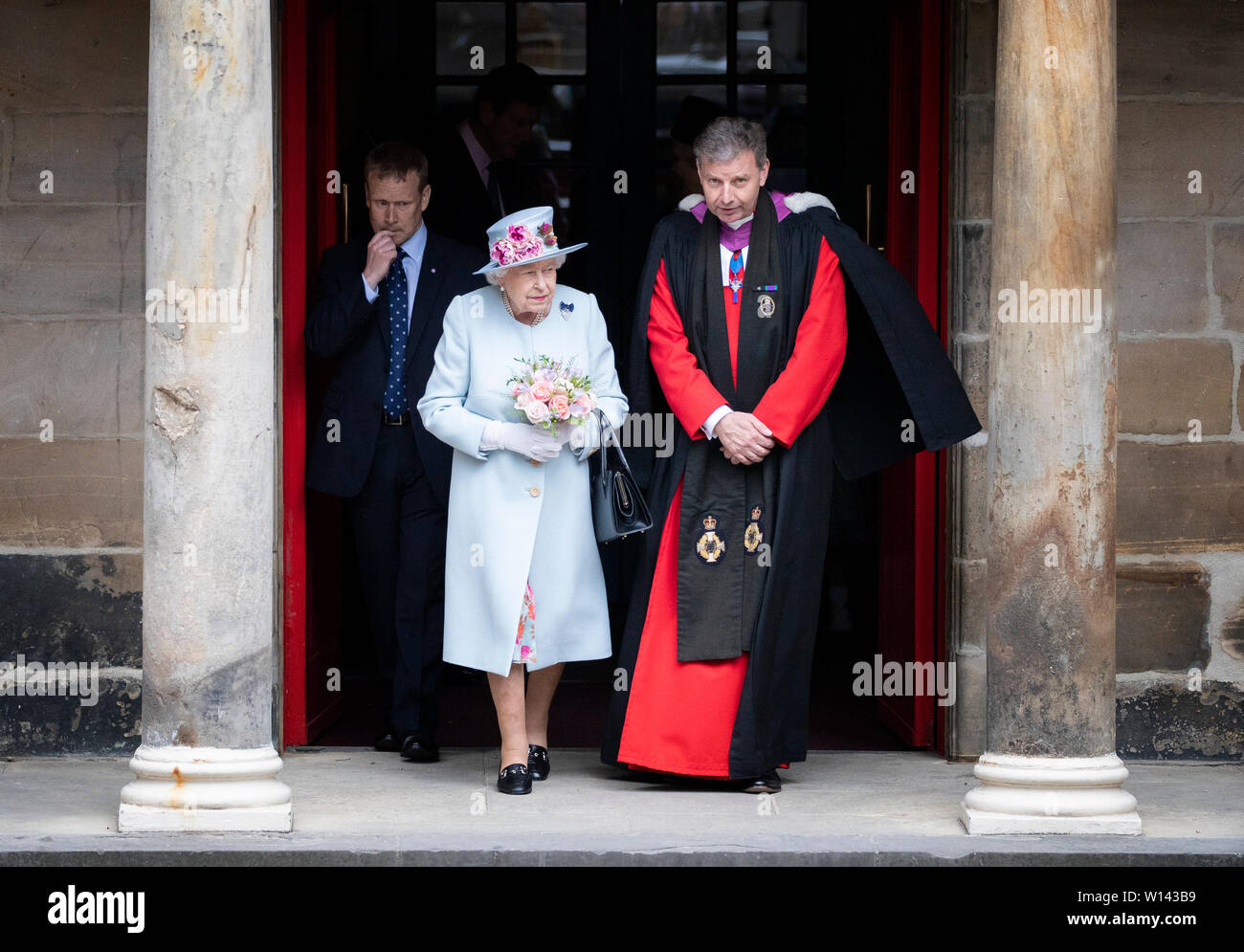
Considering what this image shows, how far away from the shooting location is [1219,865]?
5.57 meters

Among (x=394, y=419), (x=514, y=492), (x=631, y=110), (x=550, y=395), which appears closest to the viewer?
(x=550, y=395)

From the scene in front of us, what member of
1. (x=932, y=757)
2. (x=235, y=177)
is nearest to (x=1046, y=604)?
(x=932, y=757)

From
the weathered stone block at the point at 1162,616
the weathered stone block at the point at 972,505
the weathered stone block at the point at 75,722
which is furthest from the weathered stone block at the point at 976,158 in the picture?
the weathered stone block at the point at 75,722

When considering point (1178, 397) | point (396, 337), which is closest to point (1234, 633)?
point (1178, 397)

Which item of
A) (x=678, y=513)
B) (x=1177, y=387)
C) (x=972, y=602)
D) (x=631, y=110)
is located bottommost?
(x=972, y=602)

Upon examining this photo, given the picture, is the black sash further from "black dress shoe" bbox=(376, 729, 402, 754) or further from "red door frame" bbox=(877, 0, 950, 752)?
"black dress shoe" bbox=(376, 729, 402, 754)

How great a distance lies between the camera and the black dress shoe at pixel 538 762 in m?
6.54

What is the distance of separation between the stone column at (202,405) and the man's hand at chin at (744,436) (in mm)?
1562

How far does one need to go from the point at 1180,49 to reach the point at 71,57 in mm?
4173

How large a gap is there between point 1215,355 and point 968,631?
1400 mm

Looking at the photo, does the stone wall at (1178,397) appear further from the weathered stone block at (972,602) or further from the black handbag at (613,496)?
the black handbag at (613,496)

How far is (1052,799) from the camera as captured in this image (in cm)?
574

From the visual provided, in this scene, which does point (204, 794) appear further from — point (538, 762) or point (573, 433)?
point (573, 433)

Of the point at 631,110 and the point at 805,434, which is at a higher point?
the point at 631,110
